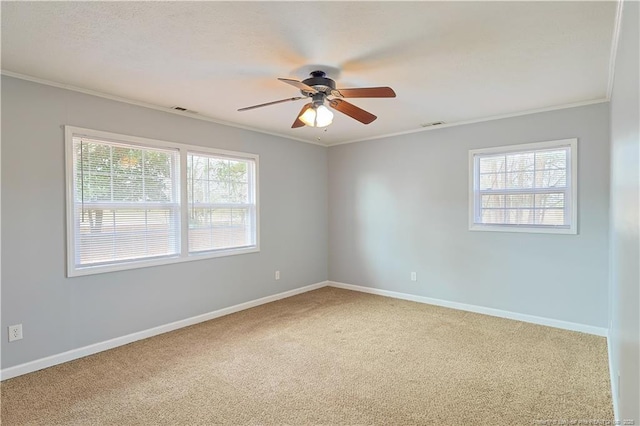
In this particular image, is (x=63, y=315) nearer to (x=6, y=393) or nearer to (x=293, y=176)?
(x=6, y=393)

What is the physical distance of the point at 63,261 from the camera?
313 cm

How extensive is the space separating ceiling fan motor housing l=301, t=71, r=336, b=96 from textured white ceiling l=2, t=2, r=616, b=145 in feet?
0.31

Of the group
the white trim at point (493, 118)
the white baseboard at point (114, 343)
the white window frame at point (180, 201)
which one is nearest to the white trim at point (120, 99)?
the white window frame at point (180, 201)

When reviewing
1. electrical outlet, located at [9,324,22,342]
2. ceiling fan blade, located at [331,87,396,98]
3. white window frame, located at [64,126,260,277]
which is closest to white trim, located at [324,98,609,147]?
white window frame, located at [64,126,260,277]

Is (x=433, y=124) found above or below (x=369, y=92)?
above

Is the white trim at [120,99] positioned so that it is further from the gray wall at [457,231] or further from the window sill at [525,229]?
the window sill at [525,229]

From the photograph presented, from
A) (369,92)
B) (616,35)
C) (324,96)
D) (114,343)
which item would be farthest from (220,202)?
(616,35)

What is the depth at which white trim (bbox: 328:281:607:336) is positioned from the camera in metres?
3.75

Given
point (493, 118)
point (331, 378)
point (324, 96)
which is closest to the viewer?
point (331, 378)

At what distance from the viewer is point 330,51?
244 centimetres

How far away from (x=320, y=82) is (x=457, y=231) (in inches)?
115

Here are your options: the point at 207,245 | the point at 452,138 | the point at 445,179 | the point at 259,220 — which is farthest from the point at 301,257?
the point at 452,138

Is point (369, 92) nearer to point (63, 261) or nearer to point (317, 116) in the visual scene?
point (317, 116)

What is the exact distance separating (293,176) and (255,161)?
768 millimetres
